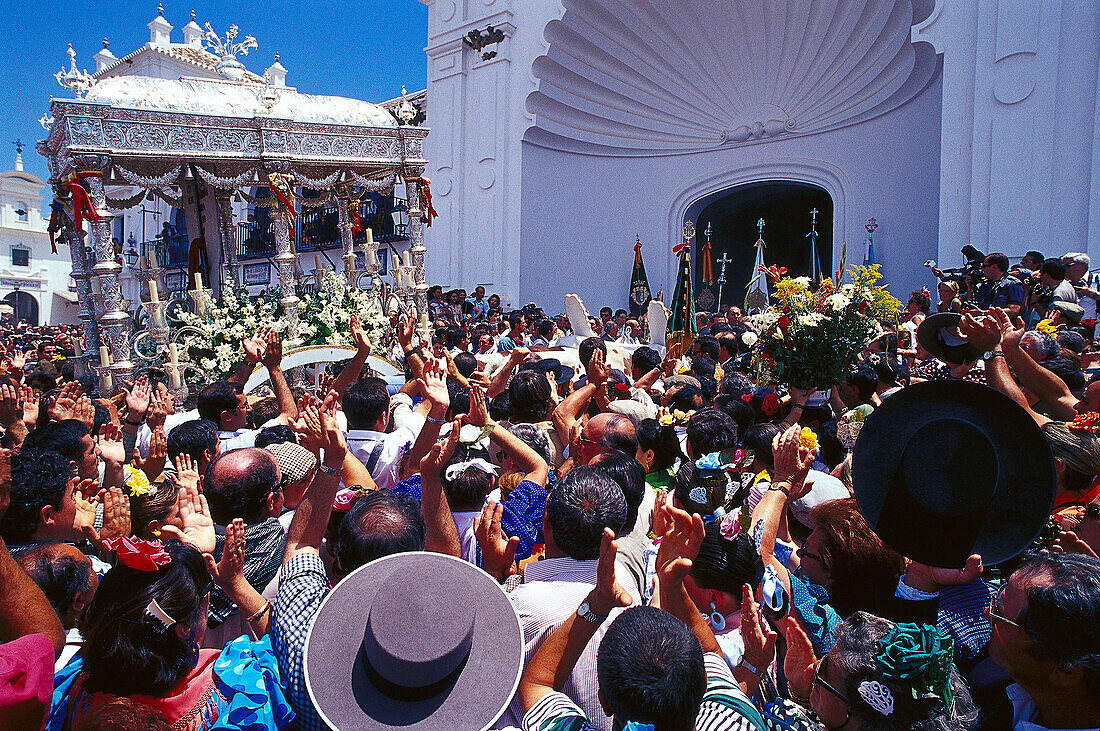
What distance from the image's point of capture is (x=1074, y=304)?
5.82 metres

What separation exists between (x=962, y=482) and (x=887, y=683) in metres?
0.79

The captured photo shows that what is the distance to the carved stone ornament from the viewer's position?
→ 12992 mm

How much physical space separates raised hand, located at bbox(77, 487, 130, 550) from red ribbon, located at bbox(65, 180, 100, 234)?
22.2 ft

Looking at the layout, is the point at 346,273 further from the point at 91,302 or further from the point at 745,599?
the point at 745,599

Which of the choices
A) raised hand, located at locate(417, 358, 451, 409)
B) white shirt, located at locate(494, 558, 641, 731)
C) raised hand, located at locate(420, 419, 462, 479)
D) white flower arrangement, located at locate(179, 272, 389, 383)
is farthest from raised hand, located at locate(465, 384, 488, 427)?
white flower arrangement, located at locate(179, 272, 389, 383)

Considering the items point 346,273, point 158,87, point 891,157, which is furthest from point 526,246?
point 158,87

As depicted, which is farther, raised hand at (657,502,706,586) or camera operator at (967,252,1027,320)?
camera operator at (967,252,1027,320)

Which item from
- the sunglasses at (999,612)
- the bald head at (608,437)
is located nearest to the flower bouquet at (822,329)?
the bald head at (608,437)

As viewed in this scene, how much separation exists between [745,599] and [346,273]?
9.30 metres

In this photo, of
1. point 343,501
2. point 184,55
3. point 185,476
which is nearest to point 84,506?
point 185,476

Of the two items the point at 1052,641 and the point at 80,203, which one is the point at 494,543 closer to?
the point at 1052,641

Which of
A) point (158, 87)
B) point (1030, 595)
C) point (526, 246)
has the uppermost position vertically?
point (158, 87)

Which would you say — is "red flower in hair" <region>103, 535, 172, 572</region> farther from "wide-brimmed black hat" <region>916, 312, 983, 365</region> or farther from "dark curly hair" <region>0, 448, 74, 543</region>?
"wide-brimmed black hat" <region>916, 312, 983, 365</region>

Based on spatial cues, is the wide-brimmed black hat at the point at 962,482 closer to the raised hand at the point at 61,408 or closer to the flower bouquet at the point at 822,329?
the flower bouquet at the point at 822,329
